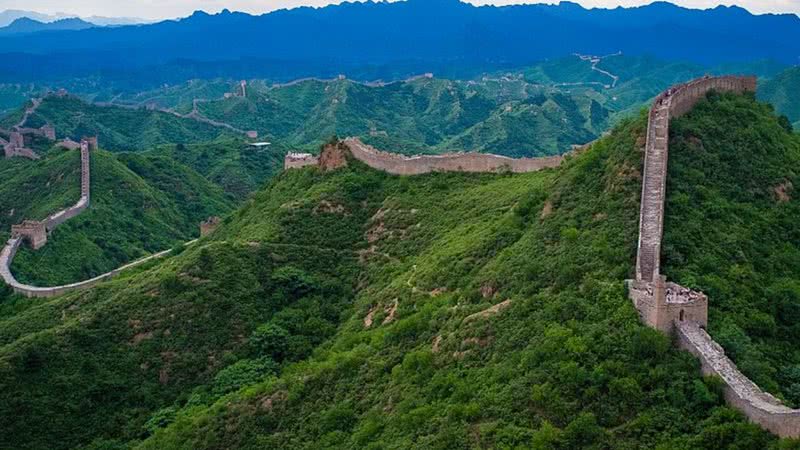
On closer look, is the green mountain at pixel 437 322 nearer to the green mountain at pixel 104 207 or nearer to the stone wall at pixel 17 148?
the green mountain at pixel 104 207

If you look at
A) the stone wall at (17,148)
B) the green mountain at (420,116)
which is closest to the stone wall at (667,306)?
the stone wall at (17,148)

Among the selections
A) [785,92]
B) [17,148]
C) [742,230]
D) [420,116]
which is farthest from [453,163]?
[420,116]

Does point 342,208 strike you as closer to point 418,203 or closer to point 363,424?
point 418,203

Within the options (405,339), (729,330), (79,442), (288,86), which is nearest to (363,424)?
(405,339)

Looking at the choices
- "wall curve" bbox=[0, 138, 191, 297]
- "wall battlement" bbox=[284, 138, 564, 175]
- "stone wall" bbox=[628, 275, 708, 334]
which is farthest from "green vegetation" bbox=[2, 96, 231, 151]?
"stone wall" bbox=[628, 275, 708, 334]

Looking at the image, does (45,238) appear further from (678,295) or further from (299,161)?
(678,295)

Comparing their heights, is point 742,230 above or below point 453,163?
above
